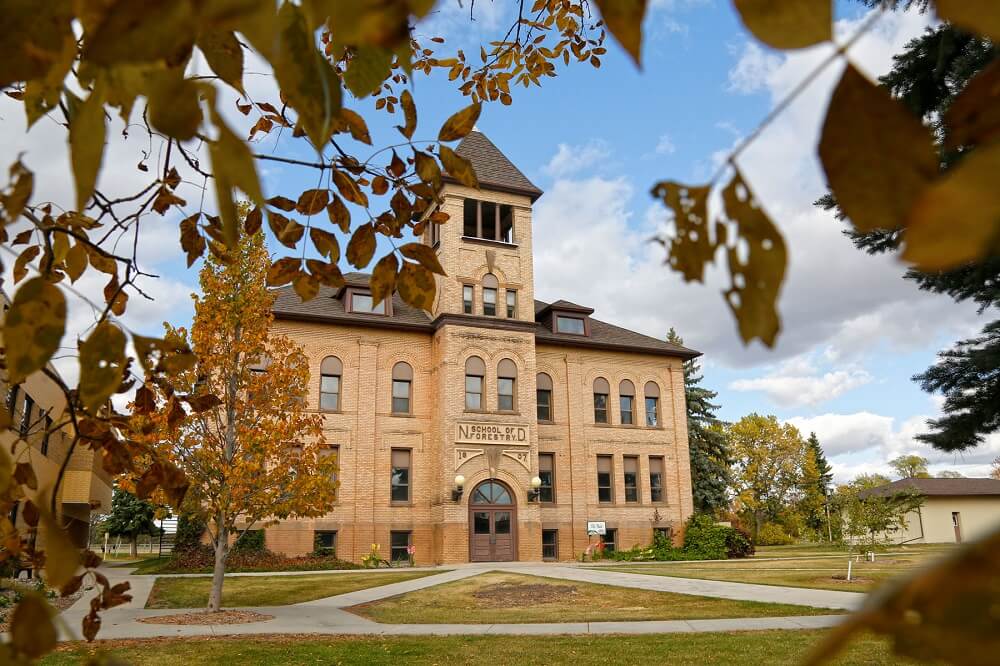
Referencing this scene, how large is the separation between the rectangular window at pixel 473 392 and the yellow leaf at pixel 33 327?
2963 centimetres

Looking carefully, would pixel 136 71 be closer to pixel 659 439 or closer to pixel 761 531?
pixel 659 439

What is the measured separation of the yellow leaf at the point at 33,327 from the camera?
3.34 feet

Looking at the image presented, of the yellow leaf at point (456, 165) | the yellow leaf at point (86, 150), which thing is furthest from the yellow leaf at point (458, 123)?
the yellow leaf at point (86, 150)

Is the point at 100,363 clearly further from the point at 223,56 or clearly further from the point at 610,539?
the point at 610,539

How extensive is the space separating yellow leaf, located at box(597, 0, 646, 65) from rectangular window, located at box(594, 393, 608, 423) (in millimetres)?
34068

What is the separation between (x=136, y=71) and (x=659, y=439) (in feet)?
116

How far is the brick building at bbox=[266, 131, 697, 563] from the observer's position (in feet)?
97.2

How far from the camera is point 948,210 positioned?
434mm

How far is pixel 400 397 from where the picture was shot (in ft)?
102

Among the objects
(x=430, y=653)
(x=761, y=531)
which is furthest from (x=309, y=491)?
(x=761, y=531)

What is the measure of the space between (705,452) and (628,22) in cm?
4686

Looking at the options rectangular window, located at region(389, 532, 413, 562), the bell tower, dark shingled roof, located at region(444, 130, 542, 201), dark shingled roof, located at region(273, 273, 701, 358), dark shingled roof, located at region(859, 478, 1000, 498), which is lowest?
rectangular window, located at region(389, 532, 413, 562)

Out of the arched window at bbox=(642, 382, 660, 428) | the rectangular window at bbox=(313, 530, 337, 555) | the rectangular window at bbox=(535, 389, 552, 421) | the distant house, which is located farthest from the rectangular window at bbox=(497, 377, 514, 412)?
Result: the distant house

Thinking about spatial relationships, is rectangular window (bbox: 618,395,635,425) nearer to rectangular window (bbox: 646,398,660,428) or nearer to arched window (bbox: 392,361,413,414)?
rectangular window (bbox: 646,398,660,428)
